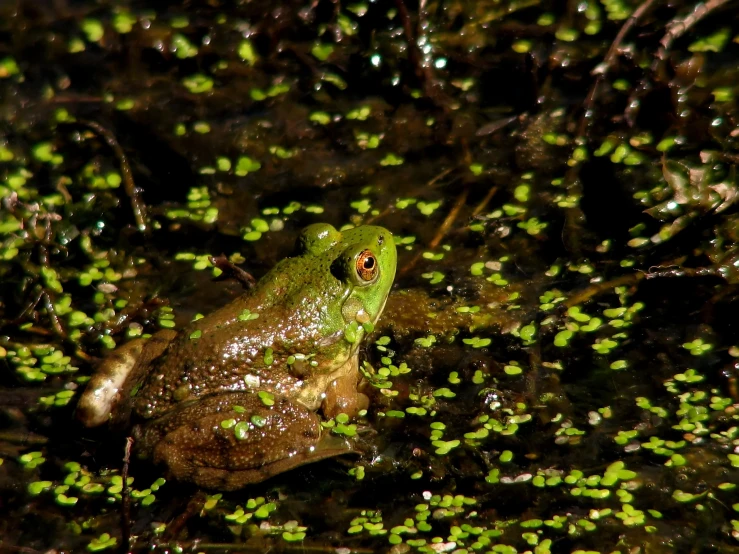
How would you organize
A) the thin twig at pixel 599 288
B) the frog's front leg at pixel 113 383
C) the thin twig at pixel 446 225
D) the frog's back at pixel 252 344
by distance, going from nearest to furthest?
the frog's back at pixel 252 344, the frog's front leg at pixel 113 383, the thin twig at pixel 599 288, the thin twig at pixel 446 225

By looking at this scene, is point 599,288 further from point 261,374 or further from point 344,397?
point 261,374

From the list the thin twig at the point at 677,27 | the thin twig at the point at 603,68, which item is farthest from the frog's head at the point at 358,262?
the thin twig at the point at 677,27

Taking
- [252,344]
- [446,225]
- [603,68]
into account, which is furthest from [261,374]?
[603,68]

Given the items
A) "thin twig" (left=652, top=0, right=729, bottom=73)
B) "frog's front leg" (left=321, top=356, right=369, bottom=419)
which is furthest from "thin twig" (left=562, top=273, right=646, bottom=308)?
"thin twig" (left=652, top=0, right=729, bottom=73)

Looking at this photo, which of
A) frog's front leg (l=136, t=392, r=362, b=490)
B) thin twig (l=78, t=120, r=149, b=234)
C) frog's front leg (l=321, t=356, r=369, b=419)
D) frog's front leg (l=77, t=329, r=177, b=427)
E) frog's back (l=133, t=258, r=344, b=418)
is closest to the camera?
frog's front leg (l=136, t=392, r=362, b=490)

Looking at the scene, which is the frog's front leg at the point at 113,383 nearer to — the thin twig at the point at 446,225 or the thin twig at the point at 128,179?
the thin twig at the point at 128,179

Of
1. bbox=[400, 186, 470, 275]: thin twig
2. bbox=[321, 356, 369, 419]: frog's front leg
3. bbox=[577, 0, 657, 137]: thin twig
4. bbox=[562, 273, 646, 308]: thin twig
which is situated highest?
bbox=[577, 0, 657, 137]: thin twig

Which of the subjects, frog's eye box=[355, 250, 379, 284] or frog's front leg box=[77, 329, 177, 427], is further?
frog's eye box=[355, 250, 379, 284]

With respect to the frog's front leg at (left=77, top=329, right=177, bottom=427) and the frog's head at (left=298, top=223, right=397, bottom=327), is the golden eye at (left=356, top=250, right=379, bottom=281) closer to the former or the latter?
the frog's head at (left=298, top=223, right=397, bottom=327)

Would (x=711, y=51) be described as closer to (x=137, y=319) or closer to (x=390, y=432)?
(x=390, y=432)

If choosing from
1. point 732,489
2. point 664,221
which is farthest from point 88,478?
point 664,221
